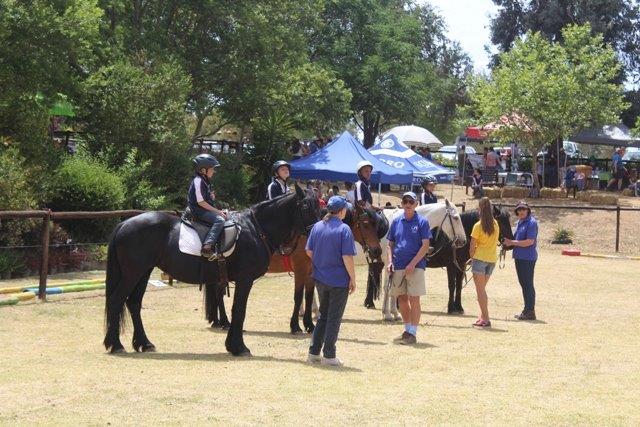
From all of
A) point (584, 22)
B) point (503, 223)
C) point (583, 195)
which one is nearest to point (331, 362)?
point (503, 223)

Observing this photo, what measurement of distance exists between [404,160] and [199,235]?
22.5 meters

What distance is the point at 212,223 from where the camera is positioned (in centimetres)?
1182

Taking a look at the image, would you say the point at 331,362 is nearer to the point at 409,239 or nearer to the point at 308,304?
the point at 409,239

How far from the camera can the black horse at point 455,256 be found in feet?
53.2

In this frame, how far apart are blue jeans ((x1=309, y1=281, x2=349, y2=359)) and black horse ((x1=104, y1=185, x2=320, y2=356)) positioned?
3.23 feet

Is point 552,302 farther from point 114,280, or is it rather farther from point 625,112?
point 625,112

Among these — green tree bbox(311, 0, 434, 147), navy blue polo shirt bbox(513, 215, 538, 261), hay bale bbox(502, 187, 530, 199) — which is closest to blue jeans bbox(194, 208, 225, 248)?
navy blue polo shirt bbox(513, 215, 538, 261)

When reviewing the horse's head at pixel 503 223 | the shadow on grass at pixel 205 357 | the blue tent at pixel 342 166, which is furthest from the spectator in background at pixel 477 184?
the shadow on grass at pixel 205 357

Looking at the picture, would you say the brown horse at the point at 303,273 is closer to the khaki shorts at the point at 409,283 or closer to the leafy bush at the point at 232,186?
the khaki shorts at the point at 409,283

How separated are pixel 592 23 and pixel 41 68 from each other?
125 ft

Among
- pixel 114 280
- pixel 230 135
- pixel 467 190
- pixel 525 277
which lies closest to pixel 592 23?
pixel 467 190

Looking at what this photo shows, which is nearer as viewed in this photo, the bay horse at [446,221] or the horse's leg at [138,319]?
the horse's leg at [138,319]

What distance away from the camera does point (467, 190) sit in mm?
43250

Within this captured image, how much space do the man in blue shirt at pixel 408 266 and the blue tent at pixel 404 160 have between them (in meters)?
20.3
